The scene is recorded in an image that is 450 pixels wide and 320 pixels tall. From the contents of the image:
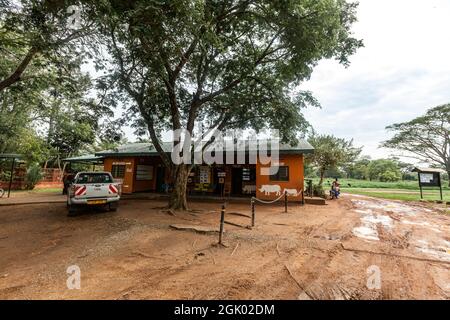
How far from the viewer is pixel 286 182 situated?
13.8 meters

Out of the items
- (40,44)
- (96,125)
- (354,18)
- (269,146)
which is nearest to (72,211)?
(96,125)

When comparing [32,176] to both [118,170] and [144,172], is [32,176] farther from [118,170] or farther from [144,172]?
[144,172]

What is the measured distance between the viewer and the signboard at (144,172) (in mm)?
17453

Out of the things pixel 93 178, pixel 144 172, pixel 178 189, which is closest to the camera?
pixel 93 178

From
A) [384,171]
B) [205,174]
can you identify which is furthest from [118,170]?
[384,171]

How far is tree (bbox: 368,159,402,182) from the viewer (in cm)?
5499

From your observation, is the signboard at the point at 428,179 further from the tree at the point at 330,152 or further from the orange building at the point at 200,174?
the orange building at the point at 200,174

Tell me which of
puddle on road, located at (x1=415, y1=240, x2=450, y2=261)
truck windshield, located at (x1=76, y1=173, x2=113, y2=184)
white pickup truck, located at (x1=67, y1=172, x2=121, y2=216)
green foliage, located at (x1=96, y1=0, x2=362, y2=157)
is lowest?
puddle on road, located at (x1=415, y1=240, x2=450, y2=261)

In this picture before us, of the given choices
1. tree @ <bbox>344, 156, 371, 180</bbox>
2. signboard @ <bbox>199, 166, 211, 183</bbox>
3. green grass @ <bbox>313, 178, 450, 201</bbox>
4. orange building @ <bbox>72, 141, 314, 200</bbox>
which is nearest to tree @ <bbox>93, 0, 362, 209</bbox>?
orange building @ <bbox>72, 141, 314, 200</bbox>

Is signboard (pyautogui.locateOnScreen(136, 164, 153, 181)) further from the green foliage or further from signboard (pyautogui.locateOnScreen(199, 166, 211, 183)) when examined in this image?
the green foliage

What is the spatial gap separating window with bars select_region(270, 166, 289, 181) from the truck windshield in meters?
9.39

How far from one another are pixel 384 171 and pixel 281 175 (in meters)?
59.0
